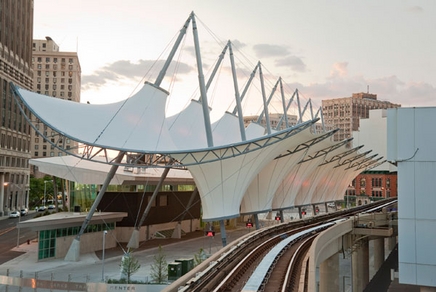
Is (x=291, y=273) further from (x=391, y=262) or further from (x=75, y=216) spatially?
(x=391, y=262)

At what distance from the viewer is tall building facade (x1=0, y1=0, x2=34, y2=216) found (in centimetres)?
9438

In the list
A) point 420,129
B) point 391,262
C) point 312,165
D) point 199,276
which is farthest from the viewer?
point 312,165

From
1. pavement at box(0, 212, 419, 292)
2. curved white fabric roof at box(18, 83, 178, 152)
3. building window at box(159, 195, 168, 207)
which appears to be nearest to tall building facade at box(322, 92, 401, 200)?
building window at box(159, 195, 168, 207)

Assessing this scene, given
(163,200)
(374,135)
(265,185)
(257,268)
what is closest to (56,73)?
(374,135)

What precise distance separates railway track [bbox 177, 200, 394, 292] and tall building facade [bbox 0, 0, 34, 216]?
243 feet

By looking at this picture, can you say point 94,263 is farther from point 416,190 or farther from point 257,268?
point 416,190

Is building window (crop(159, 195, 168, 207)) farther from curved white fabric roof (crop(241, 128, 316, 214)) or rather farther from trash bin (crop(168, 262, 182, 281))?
trash bin (crop(168, 262, 182, 281))

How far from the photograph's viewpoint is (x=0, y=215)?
307 feet

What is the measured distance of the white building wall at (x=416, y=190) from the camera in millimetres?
25688

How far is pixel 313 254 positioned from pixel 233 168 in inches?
925

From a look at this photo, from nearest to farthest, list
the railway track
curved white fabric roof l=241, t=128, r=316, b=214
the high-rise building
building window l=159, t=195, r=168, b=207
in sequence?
1. the railway track
2. curved white fabric roof l=241, t=128, r=316, b=214
3. building window l=159, t=195, r=168, b=207
4. the high-rise building

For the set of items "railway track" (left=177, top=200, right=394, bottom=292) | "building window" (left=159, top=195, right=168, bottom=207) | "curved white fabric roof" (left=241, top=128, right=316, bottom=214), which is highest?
"curved white fabric roof" (left=241, top=128, right=316, bottom=214)

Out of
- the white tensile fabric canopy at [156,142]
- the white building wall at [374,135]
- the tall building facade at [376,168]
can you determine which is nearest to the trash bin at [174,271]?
the white tensile fabric canopy at [156,142]

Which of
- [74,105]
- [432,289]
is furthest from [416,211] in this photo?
[74,105]
